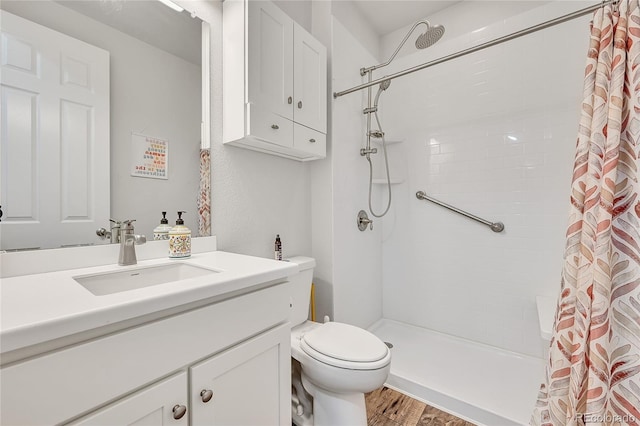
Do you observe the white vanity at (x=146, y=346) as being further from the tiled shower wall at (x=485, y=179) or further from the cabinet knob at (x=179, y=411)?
the tiled shower wall at (x=485, y=179)

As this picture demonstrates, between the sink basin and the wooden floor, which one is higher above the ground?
the sink basin

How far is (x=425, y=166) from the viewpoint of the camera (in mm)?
2254

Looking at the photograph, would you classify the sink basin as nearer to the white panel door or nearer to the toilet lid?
the white panel door

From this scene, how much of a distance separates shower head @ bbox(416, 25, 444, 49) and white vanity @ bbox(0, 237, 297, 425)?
1.45m

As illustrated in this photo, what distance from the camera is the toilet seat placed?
1122 millimetres

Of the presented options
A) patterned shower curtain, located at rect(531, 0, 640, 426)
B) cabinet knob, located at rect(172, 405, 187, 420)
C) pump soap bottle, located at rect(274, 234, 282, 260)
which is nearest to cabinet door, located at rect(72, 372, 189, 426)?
cabinet knob, located at rect(172, 405, 187, 420)

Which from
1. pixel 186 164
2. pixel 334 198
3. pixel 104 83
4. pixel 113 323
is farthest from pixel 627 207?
pixel 104 83

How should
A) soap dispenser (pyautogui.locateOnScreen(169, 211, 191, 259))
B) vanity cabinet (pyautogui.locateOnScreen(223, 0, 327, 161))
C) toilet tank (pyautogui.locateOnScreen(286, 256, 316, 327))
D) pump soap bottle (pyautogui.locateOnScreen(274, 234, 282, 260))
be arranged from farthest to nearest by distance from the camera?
pump soap bottle (pyautogui.locateOnScreen(274, 234, 282, 260)) < toilet tank (pyautogui.locateOnScreen(286, 256, 316, 327)) < vanity cabinet (pyautogui.locateOnScreen(223, 0, 327, 161)) < soap dispenser (pyautogui.locateOnScreen(169, 211, 191, 259))

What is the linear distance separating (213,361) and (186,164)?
84 cm

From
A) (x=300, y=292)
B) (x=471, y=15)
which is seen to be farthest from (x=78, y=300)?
(x=471, y=15)

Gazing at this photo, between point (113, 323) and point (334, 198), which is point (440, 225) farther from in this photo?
point (113, 323)

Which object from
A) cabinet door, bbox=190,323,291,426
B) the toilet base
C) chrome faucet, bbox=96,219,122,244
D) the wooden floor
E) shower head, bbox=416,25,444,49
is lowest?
the wooden floor

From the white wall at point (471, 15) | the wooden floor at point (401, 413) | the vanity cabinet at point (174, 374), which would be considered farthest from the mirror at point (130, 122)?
the white wall at point (471, 15)

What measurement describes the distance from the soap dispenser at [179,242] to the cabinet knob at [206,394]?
1.78 ft
